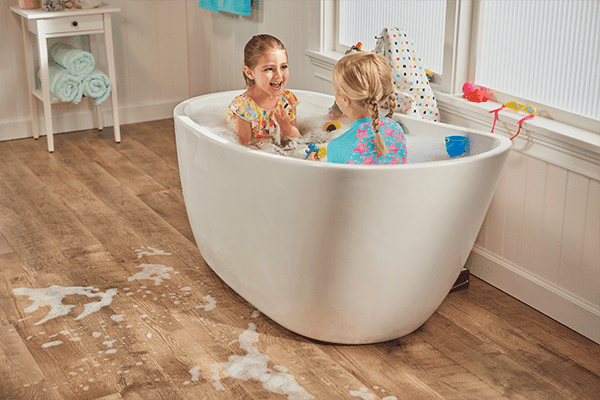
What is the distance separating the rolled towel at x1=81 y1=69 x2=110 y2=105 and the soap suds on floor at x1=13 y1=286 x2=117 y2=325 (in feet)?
5.41

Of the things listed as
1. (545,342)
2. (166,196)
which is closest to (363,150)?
(545,342)

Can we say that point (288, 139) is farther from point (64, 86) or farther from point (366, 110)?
point (64, 86)

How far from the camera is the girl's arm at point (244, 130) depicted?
2354 millimetres

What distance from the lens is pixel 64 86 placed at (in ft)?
11.8

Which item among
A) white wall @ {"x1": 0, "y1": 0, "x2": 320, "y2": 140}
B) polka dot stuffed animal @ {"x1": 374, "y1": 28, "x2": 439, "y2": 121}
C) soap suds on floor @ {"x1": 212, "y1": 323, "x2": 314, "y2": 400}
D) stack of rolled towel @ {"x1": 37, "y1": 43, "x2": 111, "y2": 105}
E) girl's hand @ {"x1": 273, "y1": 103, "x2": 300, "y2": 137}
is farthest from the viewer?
white wall @ {"x1": 0, "y1": 0, "x2": 320, "y2": 140}

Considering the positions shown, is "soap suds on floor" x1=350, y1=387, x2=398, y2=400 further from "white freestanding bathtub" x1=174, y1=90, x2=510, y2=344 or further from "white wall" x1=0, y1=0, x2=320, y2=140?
"white wall" x1=0, y1=0, x2=320, y2=140

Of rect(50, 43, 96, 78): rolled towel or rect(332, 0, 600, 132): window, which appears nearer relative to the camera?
rect(332, 0, 600, 132): window

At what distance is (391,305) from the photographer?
1863mm

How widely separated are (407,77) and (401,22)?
46 centimetres

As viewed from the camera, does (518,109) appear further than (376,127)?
Yes

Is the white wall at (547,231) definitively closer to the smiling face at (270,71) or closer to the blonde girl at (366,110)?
the blonde girl at (366,110)

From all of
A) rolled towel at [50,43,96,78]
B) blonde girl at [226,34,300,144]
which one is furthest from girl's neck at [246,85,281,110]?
rolled towel at [50,43,96,78]

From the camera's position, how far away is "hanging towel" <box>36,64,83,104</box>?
3.60 metres

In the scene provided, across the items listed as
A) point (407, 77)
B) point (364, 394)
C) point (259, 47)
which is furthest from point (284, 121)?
point (364, 394)
